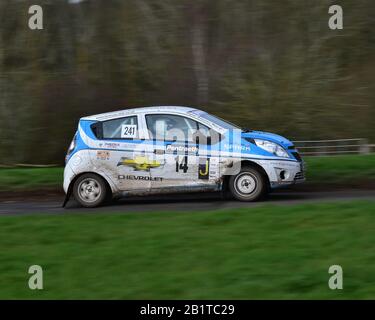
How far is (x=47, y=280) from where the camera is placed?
7.83 m

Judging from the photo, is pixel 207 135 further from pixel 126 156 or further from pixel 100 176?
pixel 100 176

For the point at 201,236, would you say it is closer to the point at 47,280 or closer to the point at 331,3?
the point at 47,280

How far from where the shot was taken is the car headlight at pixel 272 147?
1248cm

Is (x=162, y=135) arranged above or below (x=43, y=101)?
below

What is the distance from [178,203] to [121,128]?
1783mm

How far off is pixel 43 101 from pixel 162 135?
1270 centimetres

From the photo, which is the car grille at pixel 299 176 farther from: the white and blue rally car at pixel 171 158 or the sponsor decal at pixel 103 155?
the sponsor decal at pixel 103 155

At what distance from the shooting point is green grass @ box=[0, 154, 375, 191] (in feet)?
49.5

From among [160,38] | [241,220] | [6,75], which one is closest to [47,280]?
[241,220]

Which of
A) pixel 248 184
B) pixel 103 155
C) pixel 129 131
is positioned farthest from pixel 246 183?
pixel 103 155

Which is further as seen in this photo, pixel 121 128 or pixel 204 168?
pixel 121 128

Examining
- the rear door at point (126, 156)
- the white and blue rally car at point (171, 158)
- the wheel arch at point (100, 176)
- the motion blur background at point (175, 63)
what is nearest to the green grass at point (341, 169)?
the white and blue rally car at point (171, 158)

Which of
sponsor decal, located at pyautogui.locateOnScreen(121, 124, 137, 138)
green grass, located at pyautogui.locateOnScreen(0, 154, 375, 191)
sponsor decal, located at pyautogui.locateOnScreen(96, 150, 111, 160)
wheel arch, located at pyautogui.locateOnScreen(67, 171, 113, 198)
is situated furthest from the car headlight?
wheel arch, located at pyautogui.locateOnScreen(67, 171, 113, 198)

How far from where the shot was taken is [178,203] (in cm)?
1316
